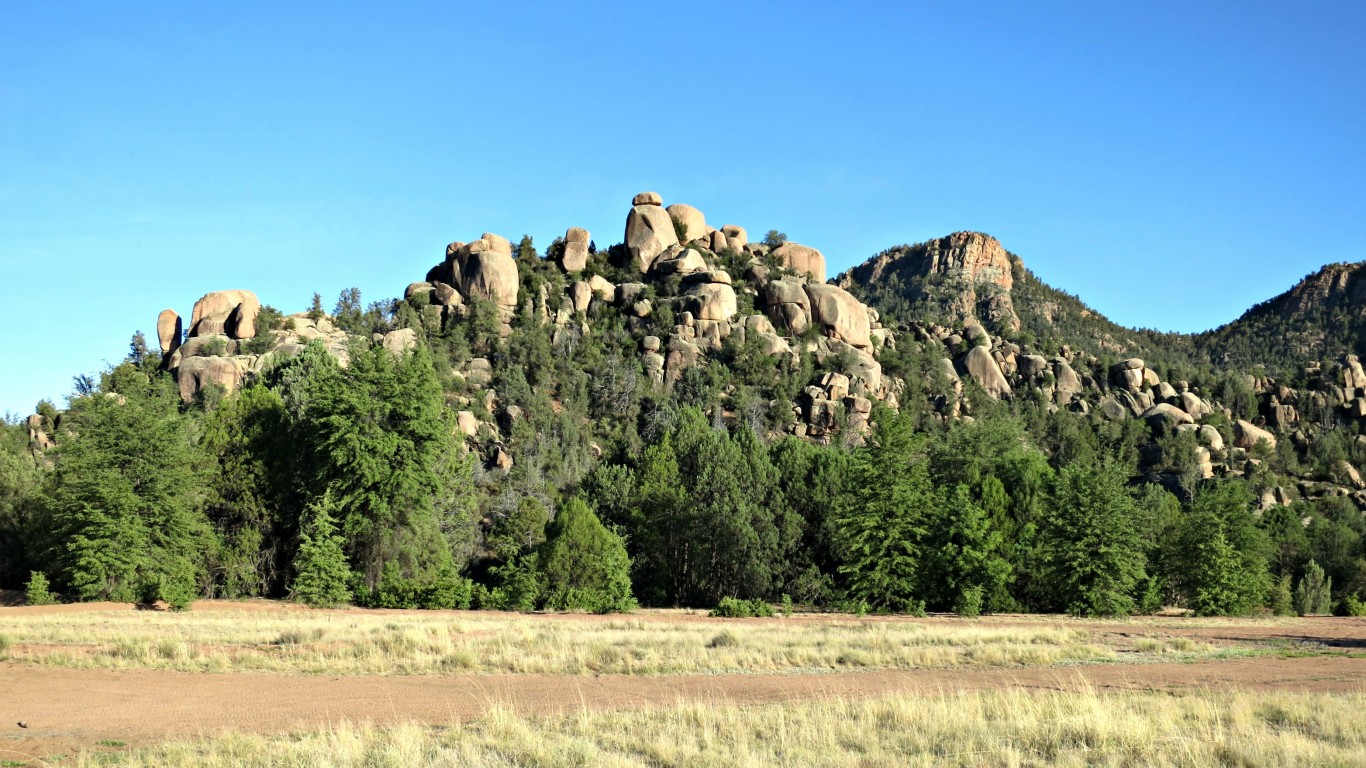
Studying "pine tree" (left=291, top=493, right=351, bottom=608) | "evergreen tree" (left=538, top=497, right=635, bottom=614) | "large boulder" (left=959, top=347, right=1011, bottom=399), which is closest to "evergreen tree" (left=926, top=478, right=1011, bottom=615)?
"evergreen tree" (left=538, top=497, right=635, bottom=614)

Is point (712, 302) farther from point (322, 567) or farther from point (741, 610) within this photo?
point (322, 567)

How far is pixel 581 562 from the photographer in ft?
137

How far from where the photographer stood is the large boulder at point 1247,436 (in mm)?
108750

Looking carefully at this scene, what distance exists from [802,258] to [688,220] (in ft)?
47.3

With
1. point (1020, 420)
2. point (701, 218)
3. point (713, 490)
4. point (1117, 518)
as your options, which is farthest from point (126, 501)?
point (701, 218)

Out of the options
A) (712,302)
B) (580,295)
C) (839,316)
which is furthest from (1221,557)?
(580,295)

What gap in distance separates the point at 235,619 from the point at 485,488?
131 ft

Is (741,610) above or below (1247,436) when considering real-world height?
below

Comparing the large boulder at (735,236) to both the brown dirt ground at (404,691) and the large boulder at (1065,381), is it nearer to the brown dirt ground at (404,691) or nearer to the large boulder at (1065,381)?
the large boulder at (1065,381)

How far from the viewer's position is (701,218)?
398ft

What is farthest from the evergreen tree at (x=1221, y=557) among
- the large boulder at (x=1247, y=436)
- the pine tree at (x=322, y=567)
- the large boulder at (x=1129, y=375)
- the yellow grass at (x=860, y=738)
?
the large boulder at (x=1129, y=375)

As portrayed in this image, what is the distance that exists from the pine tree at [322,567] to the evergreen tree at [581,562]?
798 cm

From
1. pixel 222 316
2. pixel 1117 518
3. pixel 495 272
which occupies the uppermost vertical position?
pixel 495 272

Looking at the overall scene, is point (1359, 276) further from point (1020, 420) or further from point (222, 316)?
point (222, 316)
